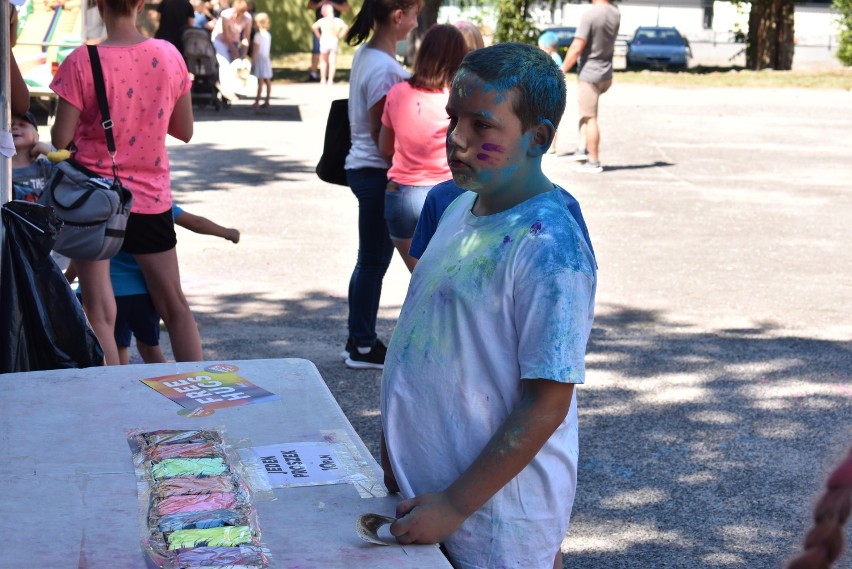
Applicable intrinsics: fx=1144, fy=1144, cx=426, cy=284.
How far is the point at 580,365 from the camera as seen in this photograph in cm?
195

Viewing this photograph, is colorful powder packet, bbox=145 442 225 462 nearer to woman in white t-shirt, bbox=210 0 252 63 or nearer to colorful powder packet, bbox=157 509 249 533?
colorful powder packet, bbox=157 509 249 533

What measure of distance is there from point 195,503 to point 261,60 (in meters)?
18.2

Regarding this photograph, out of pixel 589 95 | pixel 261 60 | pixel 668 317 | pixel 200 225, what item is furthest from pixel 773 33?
pixel 200 225

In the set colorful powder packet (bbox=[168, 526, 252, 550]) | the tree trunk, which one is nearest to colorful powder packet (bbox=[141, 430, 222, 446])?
colorful powder packet (bbox=[168, 526, 252, 550])

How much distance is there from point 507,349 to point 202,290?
18.4 ft

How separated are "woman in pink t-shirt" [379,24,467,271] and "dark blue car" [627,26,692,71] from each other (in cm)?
3120

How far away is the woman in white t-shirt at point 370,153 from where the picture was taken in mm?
5352

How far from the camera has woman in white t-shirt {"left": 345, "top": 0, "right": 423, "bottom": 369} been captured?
5.35m

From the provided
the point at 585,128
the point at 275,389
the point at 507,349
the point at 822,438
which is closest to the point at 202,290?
the point at 822,438

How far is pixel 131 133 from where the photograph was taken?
4.37 meters

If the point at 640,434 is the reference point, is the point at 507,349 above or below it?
above

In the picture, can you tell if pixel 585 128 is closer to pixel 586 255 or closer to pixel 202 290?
pixel 202 290

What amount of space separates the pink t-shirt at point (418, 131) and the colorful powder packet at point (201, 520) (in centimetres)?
311

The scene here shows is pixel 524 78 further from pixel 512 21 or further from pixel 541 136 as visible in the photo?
pixel 512 21
